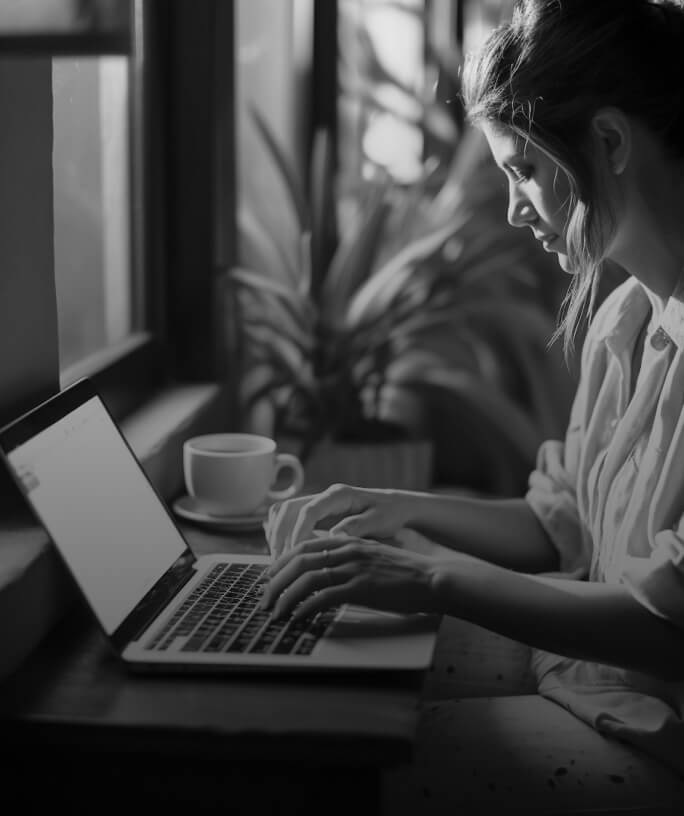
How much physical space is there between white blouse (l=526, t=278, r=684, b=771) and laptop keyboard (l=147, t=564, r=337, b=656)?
0.92ft

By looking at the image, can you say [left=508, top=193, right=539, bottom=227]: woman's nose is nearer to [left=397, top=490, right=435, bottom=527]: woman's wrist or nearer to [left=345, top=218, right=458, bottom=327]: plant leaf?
[left=397, top=490, right=435, bottom=527]: woman's wrist

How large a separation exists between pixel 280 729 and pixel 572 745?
0.32m

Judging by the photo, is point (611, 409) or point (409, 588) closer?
point (409, 588)

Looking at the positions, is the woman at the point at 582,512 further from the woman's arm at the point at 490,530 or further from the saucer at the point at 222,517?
the saucer at the point at 222,517

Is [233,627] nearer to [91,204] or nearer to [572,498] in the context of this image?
[572,498]

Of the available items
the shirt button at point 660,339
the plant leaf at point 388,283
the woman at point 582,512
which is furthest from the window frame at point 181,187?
the shirt button at point 660,339

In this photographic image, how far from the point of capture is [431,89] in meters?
2.87

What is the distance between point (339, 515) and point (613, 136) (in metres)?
0.46

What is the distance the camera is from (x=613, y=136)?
1024mm

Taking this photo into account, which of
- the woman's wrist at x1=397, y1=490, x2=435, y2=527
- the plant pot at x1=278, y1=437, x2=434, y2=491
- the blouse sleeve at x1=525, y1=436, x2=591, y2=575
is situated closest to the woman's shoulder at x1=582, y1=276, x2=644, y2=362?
the blouse sleeve at x1=525, y1=436, x2=591, y2=575

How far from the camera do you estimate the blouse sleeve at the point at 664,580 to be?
0.91m

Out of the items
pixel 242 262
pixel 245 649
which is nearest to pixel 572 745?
pixel 245 649

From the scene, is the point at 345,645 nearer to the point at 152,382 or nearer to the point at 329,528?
the point at 329,528

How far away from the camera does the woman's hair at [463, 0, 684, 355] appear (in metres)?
1.02
